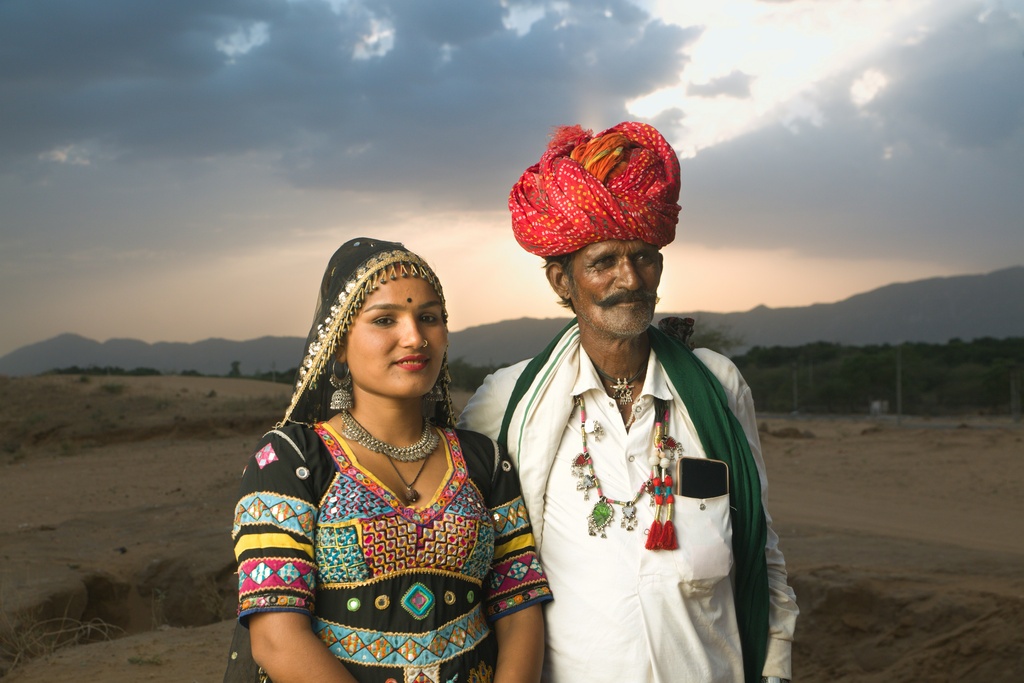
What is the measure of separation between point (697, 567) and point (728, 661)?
1.11 feet

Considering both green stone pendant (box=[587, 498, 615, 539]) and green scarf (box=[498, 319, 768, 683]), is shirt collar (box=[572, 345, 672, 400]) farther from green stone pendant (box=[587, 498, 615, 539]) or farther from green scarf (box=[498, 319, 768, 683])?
green stone pendant (box=[587, 498, 615, 539])

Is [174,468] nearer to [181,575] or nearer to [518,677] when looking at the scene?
[181,575]

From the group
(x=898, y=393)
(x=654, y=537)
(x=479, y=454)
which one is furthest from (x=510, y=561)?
(x=898, y=393)

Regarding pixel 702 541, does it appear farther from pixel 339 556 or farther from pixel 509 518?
pixel 339 556

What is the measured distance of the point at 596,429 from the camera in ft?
9.28

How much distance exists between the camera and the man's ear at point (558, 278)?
3.07 meters

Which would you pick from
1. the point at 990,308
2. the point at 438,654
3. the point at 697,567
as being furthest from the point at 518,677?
the point at 990,308

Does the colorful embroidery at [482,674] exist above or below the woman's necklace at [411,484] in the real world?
below

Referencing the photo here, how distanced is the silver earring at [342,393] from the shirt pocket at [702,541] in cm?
100

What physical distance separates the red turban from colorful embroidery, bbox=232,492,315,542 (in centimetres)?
125

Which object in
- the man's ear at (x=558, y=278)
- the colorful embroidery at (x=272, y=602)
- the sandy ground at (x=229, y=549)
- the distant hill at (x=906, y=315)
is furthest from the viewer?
the distant hill at (x=906, y=315)

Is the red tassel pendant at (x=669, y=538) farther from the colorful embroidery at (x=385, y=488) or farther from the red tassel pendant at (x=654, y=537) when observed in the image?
the colorful embroidery at (x=385, y=488)

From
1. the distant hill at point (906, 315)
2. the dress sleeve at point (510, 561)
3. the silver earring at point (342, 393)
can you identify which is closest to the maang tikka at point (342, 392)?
the silver earring at point (342, 393)

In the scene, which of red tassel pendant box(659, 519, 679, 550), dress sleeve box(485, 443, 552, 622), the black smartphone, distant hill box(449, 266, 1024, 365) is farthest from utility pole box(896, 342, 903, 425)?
distant hill box(449, 266, 1024, 365)
